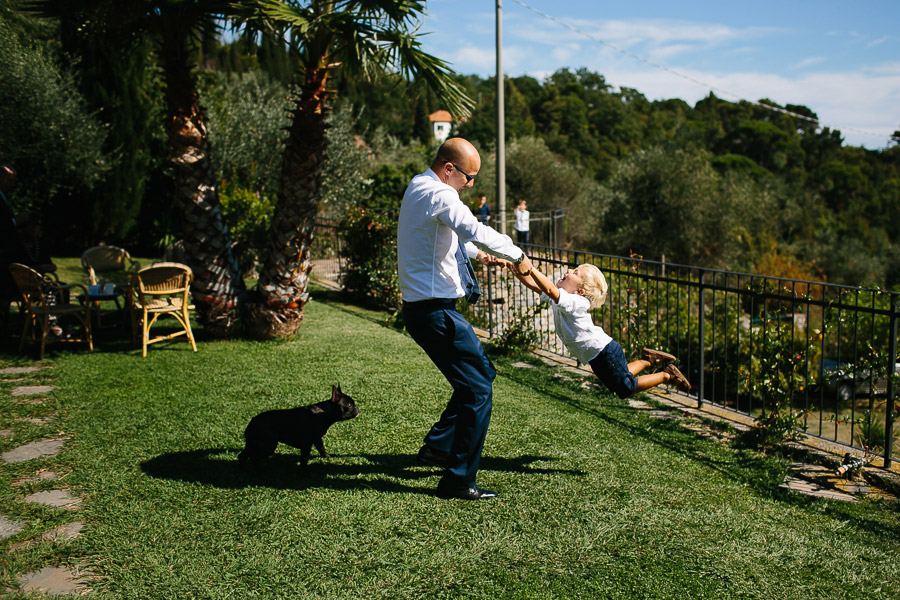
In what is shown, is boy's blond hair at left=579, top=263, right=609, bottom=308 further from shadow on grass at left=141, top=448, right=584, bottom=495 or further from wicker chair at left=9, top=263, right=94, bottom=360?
wicker chair at left=9, top=263, right=94, bottom=360

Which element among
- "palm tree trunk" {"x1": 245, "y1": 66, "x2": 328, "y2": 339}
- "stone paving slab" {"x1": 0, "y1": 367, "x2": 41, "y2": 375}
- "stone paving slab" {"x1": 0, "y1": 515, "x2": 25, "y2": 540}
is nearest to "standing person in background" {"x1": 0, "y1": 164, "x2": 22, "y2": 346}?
"stone paving slab" {"x1": 0, "y1": 367, "x2": 41, "y2": 375}

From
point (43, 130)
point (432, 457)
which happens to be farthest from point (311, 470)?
point (43, 130)

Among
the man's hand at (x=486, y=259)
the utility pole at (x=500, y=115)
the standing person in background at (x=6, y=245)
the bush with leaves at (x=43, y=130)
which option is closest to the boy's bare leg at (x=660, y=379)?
the man's hand at (x=486, y=259)

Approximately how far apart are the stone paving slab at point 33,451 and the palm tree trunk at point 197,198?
309cm

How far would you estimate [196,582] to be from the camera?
116 inches

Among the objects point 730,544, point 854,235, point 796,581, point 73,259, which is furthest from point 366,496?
point 854,235

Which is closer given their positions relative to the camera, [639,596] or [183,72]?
[639,596]

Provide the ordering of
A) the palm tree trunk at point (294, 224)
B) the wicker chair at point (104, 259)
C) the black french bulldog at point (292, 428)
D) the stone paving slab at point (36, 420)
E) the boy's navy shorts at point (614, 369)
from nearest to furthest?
the black french bulldog at point (292, 428)
the boy's navy shorts at point (614, 369)
the stone paving slab at point (36, 420)
the palm tree trunk at point (294, 224)
the wicker chair at point (104, 259)

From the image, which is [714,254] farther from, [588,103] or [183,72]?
[588,103]

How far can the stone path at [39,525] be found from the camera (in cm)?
291

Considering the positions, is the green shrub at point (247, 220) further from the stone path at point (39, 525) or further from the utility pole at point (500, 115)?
the stone path at point (39, 525)

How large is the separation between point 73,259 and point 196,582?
14.9m

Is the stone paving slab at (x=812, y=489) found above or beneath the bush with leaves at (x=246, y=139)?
beneath

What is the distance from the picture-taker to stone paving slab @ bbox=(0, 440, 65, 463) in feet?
14.4
